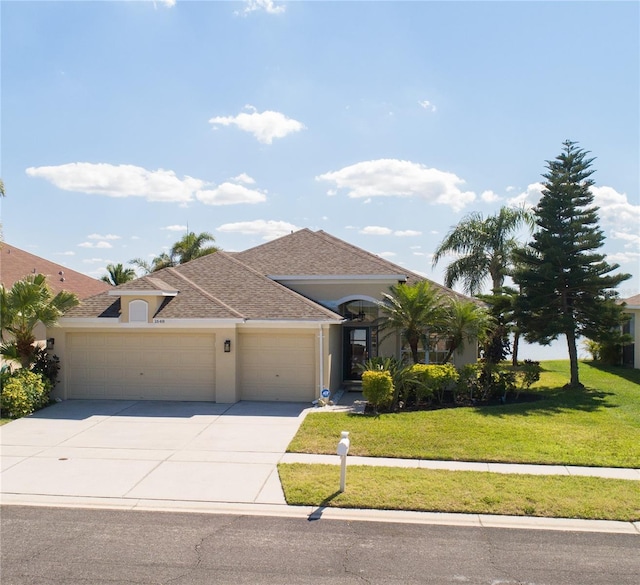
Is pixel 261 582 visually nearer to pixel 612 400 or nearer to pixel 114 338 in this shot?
pixel 114 338

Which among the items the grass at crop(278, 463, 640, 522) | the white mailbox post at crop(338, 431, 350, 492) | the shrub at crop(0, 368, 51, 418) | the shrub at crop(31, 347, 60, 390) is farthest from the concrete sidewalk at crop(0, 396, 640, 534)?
the shrub at crop(31, 347, 60, 390)

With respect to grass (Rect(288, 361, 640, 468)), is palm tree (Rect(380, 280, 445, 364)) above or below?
above

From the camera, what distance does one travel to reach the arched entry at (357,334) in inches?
792

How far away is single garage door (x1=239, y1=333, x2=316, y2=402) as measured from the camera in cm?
1675

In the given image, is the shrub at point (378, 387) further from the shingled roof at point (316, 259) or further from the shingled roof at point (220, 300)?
the shingled roof at point (316, 259)

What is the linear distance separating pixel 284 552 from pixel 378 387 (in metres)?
7.83

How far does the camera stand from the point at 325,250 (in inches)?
866

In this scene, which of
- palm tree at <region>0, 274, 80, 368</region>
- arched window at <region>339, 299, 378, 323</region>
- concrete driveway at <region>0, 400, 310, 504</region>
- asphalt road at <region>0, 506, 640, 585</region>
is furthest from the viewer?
arched window at <region>339, 299, 378, 323</region>

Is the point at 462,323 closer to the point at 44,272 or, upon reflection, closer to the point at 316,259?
the point at 316,259

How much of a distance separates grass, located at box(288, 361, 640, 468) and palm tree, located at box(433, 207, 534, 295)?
1290 centimetres

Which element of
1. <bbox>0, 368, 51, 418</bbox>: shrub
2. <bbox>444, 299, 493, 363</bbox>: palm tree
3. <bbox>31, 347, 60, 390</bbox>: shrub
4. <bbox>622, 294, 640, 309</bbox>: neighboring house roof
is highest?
<bbox>622, 294, 640, 309</bbox>: neighboring house roof

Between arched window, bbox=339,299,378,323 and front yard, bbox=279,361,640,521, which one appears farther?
arched window, bbox=339,299,378,323

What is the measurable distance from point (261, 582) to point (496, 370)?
12.3 meters

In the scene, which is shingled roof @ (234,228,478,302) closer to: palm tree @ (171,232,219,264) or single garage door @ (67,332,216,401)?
single garage door @ (67,332,216,401)
